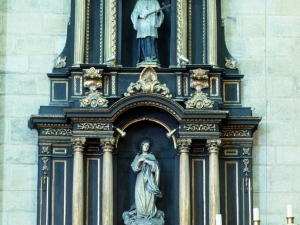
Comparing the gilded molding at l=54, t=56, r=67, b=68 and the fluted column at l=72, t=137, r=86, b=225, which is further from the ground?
the gilded molding at l=54, t=56, r=67, b=68

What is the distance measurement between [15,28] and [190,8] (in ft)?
10.2

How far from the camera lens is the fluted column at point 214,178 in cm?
1688

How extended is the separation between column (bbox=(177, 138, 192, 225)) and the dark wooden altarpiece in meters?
0.16

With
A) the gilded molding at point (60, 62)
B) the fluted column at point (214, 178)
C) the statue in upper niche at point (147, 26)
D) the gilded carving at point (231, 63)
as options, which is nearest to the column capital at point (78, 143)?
the gilded molding at point (60, 62)

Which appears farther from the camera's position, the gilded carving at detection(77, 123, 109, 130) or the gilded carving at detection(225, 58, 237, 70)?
the gilded carving at detection(225, 58, 237, 70)

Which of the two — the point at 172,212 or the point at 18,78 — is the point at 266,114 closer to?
the point at 172,212

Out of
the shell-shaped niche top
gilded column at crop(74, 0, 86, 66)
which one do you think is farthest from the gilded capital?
gilded column at crop(74, 0, 86, 66)

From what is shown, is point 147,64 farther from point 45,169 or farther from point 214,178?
point 45,169

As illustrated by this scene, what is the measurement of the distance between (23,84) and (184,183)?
3332 mm

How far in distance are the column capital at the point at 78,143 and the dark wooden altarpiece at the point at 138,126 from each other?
74mm

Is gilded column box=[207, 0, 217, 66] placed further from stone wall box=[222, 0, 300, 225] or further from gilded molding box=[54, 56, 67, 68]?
gilded molding box=[54, 56, 67, 68]

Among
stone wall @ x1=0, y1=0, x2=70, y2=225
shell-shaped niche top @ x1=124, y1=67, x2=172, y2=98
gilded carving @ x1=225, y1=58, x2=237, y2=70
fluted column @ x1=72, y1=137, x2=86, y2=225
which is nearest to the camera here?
fluted column @ x1=72, y1=137, x2=86, y2=225

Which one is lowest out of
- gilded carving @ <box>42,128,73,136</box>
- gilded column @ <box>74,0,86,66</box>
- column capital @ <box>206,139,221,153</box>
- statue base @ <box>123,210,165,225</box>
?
statue base @ <box>123,210,165,225</box>

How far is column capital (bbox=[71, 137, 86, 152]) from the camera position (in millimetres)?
16906
